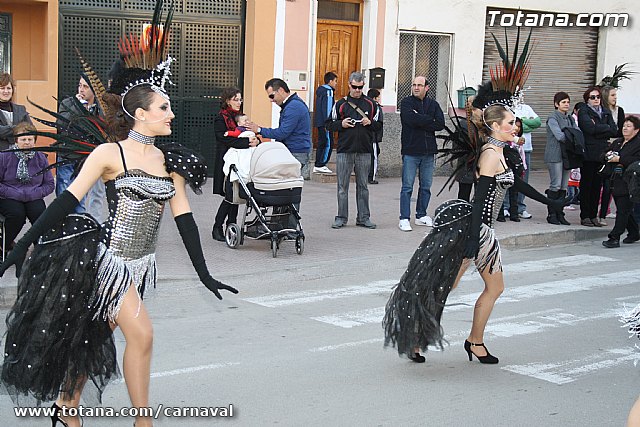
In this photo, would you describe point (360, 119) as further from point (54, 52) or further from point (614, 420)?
point (614, 420)

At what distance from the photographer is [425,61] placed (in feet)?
64.7

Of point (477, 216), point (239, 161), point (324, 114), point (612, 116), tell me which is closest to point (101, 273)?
point (477, 216)

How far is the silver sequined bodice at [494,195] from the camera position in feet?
24.1

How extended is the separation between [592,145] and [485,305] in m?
7.74

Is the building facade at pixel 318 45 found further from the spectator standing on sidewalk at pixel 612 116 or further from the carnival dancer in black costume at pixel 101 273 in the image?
the carnival dancer in black costume at pixel 101 273

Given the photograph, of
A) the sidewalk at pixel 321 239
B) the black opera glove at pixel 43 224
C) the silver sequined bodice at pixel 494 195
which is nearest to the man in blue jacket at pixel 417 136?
the sidewalk at pixel 321 239

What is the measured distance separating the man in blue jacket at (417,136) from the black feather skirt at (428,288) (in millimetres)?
5972

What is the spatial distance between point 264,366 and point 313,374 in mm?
389

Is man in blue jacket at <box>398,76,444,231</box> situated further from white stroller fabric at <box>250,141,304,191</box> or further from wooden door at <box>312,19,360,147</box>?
wooden door at <box>312,19,360,147</box>

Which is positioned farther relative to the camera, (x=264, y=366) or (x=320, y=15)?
(x=320, y=15)

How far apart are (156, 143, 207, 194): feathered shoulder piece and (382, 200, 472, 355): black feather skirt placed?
6.95ft

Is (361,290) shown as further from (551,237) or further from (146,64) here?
(146,64)

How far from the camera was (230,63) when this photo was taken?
17.6m

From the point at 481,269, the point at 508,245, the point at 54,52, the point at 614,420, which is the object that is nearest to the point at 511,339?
the point at 481,269
